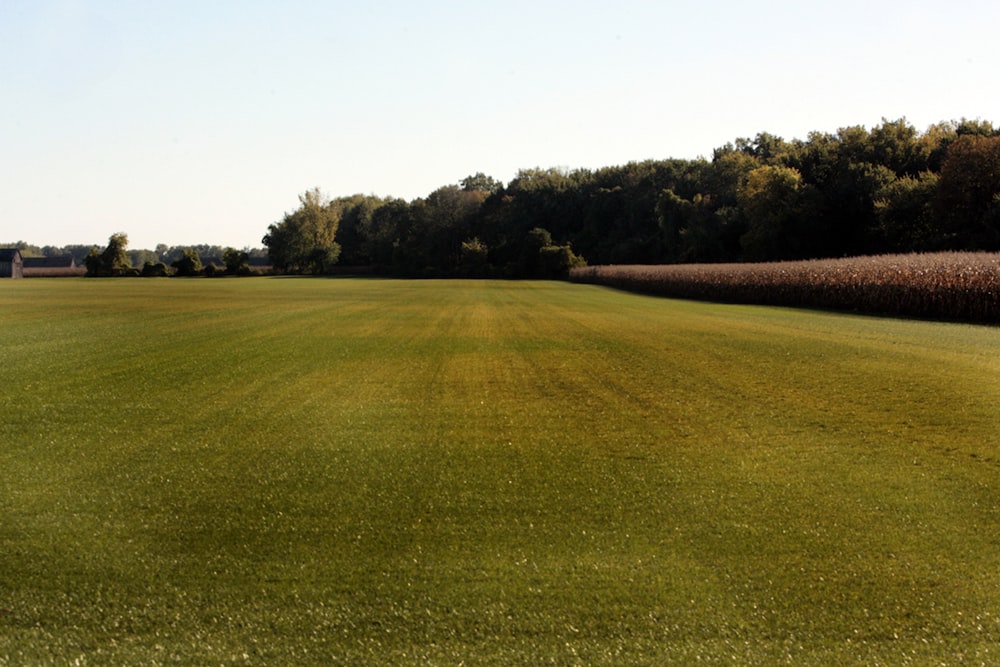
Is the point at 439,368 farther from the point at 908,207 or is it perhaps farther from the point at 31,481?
the point at 908,207

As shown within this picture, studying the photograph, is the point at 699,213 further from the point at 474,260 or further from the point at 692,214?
the point at 474,260

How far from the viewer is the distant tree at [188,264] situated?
91.8 m

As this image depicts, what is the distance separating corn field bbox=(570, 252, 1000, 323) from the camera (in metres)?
23.8

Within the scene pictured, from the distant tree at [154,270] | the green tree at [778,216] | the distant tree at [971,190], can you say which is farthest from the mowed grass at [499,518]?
the distant tree at [154,270]

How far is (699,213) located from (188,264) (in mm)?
63193

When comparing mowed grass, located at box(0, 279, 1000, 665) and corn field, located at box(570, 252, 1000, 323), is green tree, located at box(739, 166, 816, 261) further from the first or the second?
mowed grass, located at box(0, 279, 1000, 665)

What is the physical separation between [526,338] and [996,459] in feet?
34.9

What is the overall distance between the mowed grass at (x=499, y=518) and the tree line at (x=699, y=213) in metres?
45.0

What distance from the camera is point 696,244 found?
8350 cm

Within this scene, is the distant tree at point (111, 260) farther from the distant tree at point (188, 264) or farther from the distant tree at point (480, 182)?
the distant tree at point (480, 182)

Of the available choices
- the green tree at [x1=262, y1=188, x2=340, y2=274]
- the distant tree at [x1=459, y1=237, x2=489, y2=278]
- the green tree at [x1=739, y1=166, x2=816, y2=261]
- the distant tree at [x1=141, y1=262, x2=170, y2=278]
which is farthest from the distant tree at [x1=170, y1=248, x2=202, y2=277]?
the green tree at [x1=739, y1=166, x2=816, y2=261]

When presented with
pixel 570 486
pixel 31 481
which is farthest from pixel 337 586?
pixel 31 481

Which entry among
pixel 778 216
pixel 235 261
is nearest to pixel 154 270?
pixel 235 261

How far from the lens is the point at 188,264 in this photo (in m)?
92.2
